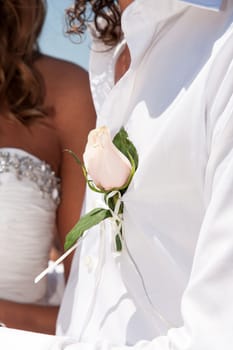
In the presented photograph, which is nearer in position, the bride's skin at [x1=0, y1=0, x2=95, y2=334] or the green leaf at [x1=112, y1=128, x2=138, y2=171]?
the green leaf at [x1=112, y1=128, x2=138, y2=171]

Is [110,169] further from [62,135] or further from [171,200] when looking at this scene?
[62,135]

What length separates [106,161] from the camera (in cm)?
111

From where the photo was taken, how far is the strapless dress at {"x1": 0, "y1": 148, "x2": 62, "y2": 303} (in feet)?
6.48

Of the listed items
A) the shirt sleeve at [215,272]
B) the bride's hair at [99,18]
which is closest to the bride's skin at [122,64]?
the bride's hair at [99,18]

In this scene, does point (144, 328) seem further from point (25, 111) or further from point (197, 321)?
point (25, 111)

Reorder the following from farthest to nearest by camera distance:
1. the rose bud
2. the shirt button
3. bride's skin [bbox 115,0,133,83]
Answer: bride's skin [bbox 115,0,133,83] < the shirt button < the rose bud

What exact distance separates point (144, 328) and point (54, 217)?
933 millimetres

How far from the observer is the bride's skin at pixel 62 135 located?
2.02m

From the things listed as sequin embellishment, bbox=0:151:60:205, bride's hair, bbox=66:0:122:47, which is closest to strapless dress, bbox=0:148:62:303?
sequin embellishment, bbox=0:151:60:205

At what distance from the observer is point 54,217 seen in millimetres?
2051

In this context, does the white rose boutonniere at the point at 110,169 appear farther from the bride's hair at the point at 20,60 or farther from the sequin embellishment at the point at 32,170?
the bride's hair at the point at 20,60

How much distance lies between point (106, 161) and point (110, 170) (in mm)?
15

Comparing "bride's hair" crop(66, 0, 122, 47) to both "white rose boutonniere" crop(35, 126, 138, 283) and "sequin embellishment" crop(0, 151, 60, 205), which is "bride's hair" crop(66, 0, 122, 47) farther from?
"white rose boutonniere" crop(35, 126, 138, 283)

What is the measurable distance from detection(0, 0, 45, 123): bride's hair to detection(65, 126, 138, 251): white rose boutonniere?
95cm
